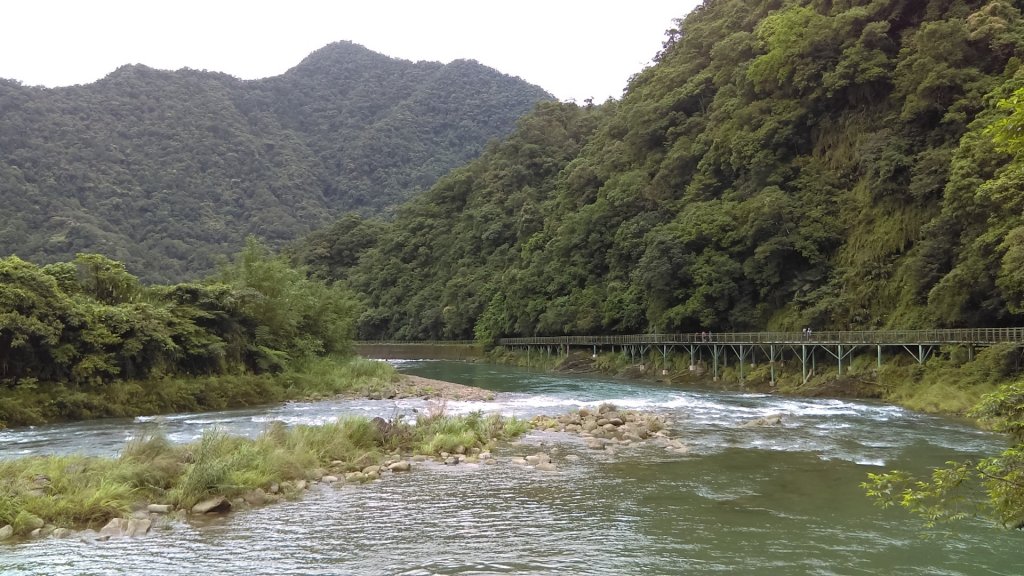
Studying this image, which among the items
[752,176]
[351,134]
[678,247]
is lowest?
[678,247]

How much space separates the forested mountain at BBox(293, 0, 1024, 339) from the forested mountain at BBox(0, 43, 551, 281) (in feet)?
178

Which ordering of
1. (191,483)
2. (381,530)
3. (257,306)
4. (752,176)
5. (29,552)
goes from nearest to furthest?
(29,552), (381,530), (191,483), (257,306), (752,176)

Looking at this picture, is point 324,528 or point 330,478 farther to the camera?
point 330,478

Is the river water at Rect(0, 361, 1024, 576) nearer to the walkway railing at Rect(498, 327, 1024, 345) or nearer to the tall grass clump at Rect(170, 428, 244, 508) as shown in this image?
the tall grass clump at Rect(170, 428, 244, 508)

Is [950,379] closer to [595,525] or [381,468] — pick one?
[595,525]

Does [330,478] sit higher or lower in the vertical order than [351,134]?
lower

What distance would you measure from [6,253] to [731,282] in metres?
83.1

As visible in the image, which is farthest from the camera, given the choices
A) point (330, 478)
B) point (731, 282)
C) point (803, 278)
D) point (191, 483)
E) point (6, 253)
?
point (6, 253)

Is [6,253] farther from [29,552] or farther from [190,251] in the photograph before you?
[29,552]

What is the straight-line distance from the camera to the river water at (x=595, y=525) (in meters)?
9.50

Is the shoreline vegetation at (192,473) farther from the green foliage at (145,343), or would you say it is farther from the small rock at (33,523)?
the green foliage at (145,343)

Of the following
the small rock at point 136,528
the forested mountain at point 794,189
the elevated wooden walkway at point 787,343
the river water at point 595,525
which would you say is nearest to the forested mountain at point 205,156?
the forested mountain at point 794,189

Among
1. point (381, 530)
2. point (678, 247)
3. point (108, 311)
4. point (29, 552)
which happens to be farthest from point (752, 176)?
point (29, 552)

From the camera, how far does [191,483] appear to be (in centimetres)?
1271
